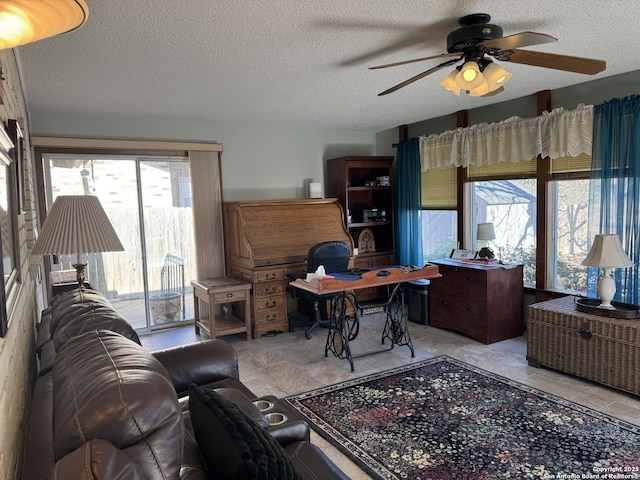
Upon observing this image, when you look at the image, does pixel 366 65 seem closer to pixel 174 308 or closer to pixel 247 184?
pixel 247 184

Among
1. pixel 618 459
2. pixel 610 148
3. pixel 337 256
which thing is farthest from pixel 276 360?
pixel 610 148

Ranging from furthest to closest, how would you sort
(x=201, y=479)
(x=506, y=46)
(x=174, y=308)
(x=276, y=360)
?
(x=174, y=308) → (x=276, y=360) → (x=506, y=46) → (x=201, y=479)

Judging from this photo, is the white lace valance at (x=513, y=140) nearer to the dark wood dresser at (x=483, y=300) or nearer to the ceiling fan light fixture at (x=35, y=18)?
the dark wood dresser at (x=483, y=300)

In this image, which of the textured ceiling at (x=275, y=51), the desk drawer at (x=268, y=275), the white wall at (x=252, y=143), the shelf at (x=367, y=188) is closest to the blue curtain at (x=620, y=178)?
the textured ceiling at (x=275, y=51)

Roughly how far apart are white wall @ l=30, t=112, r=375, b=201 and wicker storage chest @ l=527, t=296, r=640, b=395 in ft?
10.3

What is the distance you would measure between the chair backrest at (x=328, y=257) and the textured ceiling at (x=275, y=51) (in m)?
1.36

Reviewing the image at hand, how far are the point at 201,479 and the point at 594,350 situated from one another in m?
3.05

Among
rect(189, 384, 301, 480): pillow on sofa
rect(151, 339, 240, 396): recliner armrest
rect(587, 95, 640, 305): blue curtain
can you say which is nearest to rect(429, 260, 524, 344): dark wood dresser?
rect(587, 95, 640, 305): blue curtain

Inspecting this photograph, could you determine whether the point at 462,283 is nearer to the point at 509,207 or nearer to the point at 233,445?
the point at 509,207

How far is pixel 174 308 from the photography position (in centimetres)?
511

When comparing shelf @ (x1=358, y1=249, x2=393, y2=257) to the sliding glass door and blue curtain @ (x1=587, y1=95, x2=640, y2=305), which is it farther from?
blue curtain @ (x1=587, y1=95, x2=640, y2=305)

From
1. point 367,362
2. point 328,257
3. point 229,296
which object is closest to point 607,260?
point 367,362

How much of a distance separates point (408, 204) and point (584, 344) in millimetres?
2814

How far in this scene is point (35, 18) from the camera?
0.70 metres
